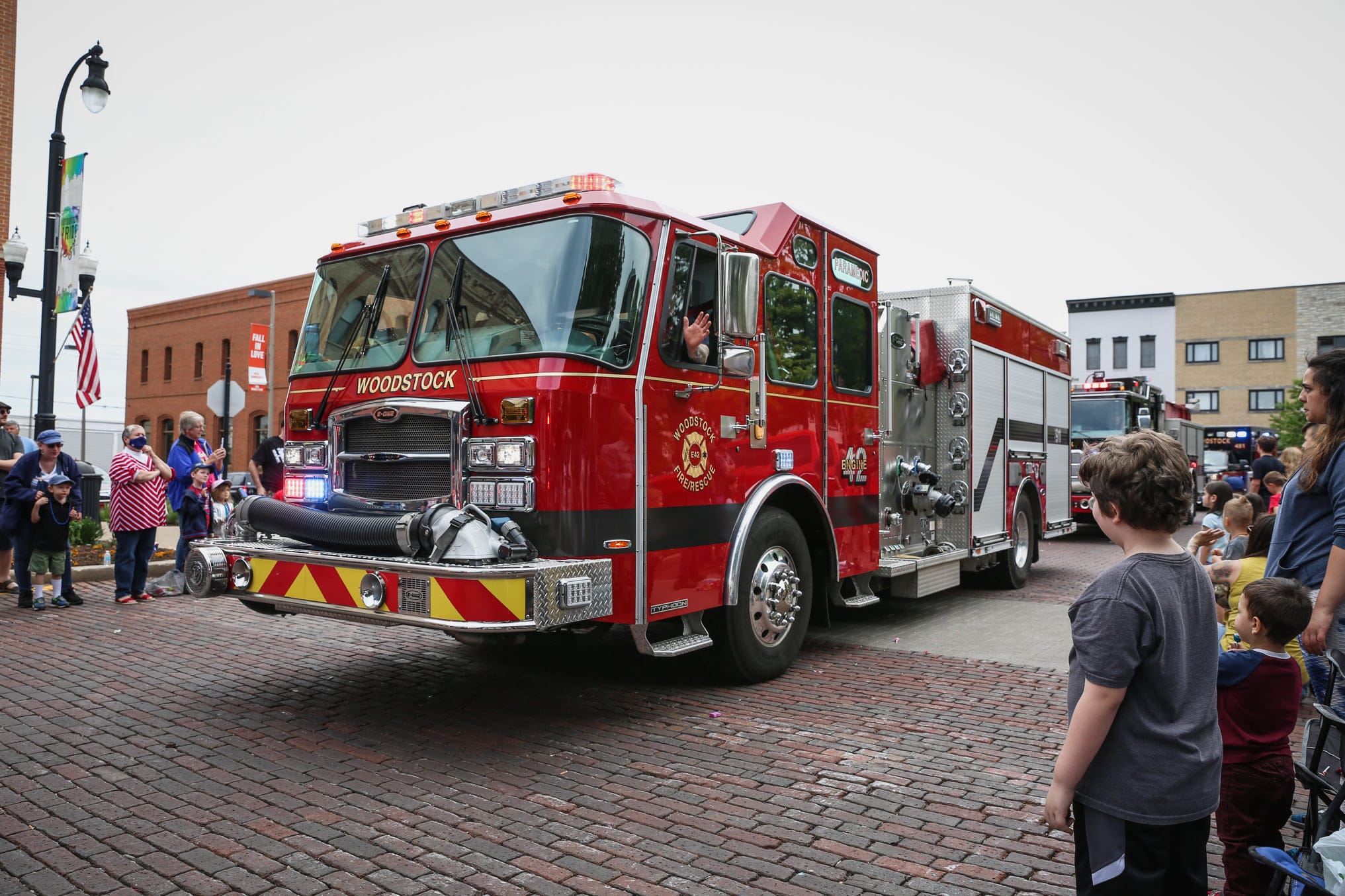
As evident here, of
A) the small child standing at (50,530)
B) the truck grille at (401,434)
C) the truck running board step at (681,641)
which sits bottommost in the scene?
the truck running board step at (681,641)

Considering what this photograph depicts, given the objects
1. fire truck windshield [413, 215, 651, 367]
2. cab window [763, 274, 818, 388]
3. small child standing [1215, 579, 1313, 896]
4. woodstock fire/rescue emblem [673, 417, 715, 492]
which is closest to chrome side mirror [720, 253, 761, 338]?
fire truck windshield [413, 215, 651, 367]

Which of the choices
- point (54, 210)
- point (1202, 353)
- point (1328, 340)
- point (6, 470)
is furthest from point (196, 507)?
point (1328, 340)

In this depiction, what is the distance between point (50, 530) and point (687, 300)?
6703 mm

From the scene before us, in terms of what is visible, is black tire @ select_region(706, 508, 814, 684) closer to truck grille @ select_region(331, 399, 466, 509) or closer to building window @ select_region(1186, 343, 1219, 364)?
truck grille @ select_region(331, 399, 466, 509)

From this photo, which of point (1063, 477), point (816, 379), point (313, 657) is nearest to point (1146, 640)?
point (816, 379)

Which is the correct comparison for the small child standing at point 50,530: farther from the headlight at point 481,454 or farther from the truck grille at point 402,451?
the headlight at point 481,454

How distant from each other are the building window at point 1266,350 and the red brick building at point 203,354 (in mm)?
49024

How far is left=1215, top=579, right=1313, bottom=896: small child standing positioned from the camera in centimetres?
287

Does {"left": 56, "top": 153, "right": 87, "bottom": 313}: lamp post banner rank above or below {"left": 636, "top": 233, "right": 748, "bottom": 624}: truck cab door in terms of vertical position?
above

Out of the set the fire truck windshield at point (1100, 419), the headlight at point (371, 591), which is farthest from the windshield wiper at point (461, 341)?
the fire truck windshield at point (1100, 419)

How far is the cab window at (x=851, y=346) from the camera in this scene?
7.10m

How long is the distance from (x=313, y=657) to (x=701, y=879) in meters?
4.47

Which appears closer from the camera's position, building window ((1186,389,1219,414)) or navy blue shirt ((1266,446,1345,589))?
navy blue shirt ((1266,446,1345,589))

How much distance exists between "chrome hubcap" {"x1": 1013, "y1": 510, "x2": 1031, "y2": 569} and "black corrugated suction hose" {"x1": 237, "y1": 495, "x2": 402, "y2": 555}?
7699 millimetres
